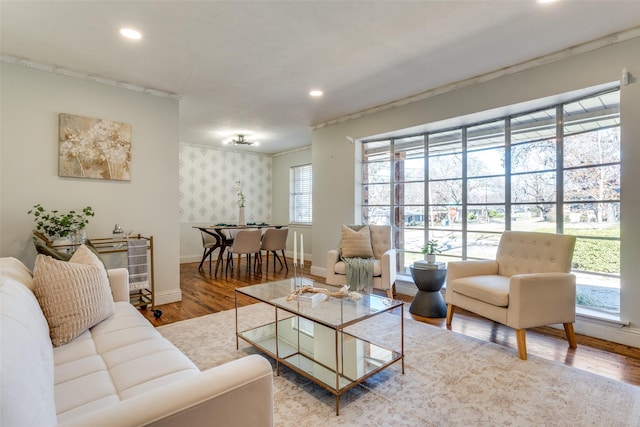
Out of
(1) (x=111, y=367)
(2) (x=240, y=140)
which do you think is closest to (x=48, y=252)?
(1) (x=111, y=367)

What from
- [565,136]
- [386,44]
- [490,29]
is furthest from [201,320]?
[565,136]

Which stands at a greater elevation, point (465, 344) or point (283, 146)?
point (283, 146)

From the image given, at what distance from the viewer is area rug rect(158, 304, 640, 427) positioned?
1.60 metres

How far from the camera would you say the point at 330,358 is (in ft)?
6.66

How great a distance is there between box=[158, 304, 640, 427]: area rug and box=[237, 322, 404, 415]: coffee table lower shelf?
0.11 metres

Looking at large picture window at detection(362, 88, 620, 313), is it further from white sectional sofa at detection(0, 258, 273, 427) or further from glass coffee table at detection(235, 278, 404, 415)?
white sectional sofa at detection(0, 258, 273, 427)

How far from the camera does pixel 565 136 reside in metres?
3.03

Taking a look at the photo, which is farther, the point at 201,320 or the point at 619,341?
the point at 201,320

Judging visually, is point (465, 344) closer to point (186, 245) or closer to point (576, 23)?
point (576, 23)

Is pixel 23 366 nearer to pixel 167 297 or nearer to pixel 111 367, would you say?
pixel 111 367

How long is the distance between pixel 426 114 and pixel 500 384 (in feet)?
9.72

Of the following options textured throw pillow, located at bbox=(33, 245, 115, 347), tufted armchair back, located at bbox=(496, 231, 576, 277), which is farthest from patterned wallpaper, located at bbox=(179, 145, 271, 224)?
tufted armchair back, located at bbox=(496, 231, 576, 277)

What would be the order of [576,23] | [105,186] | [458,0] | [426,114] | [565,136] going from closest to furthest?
1. [458,0]
2. [576,23]
3. [565,136]
4. [105,186]
5. [426,114]

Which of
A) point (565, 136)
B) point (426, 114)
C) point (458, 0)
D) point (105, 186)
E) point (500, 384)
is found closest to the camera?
point (500, 384)
